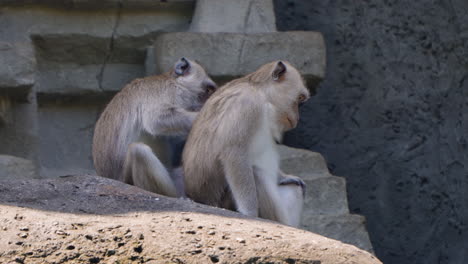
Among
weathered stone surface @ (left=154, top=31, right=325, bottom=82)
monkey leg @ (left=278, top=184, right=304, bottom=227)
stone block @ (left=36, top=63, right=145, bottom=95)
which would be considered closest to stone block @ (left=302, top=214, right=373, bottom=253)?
monkey leg @ (left=278, top=184, right=304, bottom=227)

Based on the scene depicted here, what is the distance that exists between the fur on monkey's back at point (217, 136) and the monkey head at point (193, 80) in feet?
2.81

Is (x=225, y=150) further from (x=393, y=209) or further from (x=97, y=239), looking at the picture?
(x=393, y=209)

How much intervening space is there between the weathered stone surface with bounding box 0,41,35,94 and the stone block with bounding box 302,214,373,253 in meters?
2.58

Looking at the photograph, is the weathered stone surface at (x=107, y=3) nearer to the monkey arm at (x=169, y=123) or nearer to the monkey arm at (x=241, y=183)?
the monkey arm at (x=169, y=123)

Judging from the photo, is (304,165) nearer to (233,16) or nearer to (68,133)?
(233,16)

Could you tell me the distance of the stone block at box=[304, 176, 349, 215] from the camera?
8484 mm

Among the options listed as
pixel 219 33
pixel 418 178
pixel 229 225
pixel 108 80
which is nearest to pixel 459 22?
pixel 418 178

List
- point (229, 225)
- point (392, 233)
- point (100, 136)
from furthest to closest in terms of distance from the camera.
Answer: point (392, 233)
point (100, 136)
point (229, 225)

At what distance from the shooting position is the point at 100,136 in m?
7.72

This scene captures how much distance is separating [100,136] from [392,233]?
333 cm

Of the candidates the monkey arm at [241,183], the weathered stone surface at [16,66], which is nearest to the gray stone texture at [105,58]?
the weathered stone surface at [16,66]

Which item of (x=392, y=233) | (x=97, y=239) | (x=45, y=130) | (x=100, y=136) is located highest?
(x=97, y=239)

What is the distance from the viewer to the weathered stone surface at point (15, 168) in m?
8.01

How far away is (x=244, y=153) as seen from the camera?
22.2 ft
